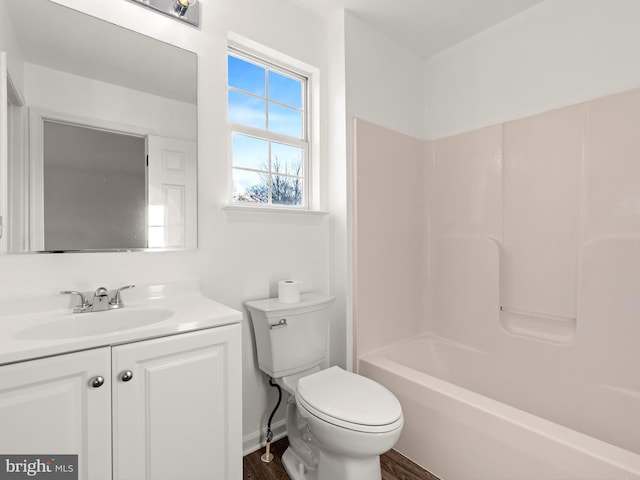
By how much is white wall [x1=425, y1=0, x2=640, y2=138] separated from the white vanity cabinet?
2.14 metres

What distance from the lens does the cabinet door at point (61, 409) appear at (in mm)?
867

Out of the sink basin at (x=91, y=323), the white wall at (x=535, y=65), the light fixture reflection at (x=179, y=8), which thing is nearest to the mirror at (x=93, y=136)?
the light fixture reflection at (x=179, y=8)

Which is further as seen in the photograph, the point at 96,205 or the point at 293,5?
the point at 293,5

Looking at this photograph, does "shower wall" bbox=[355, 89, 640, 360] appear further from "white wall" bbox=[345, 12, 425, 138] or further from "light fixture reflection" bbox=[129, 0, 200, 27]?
"light fixture reflection" bbox=[129, 0, 200, 27]

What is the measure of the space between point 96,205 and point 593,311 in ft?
8.08

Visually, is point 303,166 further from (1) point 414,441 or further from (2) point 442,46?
(1) point 414,441

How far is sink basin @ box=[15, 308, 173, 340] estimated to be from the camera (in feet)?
3.80

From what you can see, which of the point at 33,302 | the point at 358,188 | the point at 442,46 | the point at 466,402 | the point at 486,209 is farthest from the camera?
the point at 442,46

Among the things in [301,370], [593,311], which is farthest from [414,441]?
[593,311]

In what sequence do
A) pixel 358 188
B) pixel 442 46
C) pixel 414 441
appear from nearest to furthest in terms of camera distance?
pixel 414 441 < pixel 358 188 < pixel 442 46

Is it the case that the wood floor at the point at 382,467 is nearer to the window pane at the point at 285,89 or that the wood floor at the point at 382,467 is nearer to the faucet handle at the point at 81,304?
the faucet handle at the point at 81,304

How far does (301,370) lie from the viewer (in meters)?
1.75

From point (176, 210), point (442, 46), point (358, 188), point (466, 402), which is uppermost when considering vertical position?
point (442, 46)

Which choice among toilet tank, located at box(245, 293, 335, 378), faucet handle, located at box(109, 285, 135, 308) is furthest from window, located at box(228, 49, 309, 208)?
faucet handle, located at box(109, 285, 135, 308)
